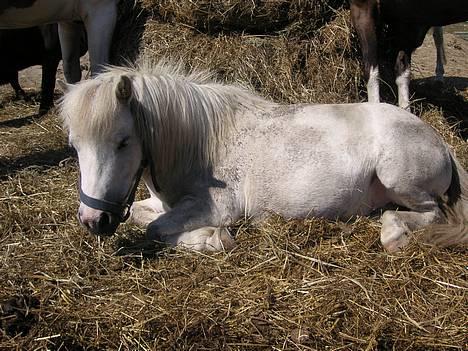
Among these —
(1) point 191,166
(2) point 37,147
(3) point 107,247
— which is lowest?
(2) point 37,147

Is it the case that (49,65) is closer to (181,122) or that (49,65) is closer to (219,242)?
(181,122)

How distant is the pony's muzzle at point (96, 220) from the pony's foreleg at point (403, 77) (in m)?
3.13

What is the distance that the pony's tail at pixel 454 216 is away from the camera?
10.7 feet

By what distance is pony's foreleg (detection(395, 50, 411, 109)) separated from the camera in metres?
5.44

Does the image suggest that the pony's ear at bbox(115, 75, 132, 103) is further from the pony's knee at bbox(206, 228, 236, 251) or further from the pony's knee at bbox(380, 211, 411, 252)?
the pony's knee at bbox(380, 211, 411, 252)

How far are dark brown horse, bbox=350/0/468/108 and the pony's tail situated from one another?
1751 millimetres

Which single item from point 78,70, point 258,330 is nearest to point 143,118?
point 258,330

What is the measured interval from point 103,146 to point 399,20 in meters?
3.48

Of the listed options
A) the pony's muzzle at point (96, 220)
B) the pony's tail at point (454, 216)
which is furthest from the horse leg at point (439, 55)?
the pony's muzzle at point (96, 220)

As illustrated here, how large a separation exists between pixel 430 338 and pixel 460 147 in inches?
106

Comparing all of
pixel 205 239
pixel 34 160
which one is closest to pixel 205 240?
pixel 205 239

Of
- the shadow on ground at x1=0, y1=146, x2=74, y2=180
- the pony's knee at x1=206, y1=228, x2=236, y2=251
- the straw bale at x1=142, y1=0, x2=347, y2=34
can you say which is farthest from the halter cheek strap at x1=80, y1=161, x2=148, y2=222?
the straw bale at x1=142, y1=0, x2=347, y2=34

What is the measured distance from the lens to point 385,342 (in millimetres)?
2516

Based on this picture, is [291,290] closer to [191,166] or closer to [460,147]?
[191,166]
